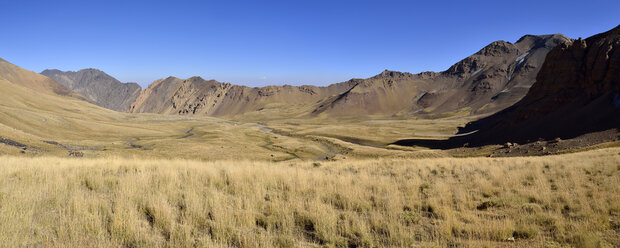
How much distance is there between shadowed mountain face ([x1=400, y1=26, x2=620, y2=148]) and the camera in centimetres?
4769

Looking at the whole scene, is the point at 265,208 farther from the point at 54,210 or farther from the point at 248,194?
the point at 54,210

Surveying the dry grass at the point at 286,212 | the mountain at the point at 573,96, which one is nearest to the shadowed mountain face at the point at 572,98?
the mountain at the point at 573,96

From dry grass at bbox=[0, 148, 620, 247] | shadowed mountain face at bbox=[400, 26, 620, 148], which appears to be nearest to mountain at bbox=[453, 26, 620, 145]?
shadowed mountain face at bbox=[400, 26, 620, 148]

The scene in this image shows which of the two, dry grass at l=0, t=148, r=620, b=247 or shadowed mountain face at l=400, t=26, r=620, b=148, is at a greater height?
shadowed mountain face at l=400, t=26, r=620, b=148

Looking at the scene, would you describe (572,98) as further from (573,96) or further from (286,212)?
(286,212)

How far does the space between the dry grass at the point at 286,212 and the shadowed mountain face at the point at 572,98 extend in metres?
43.8

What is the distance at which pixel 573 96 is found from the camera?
65.6 metres

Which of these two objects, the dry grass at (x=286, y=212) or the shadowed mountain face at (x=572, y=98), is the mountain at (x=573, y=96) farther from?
the dry grass at (x=286, y=212)

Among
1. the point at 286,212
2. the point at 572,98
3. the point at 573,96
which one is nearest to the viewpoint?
the point at 286,212

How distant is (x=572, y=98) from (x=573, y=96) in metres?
1.07

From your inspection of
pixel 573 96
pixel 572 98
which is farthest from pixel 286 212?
pixel 573 96

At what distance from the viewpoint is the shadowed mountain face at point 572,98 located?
47.7 m

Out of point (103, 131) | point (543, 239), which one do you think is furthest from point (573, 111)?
point (103, 131)

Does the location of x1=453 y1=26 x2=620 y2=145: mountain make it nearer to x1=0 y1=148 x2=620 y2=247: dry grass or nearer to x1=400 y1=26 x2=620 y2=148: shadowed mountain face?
x1=400 y1=26 x2=620 y2=148: shadowed mountain face
